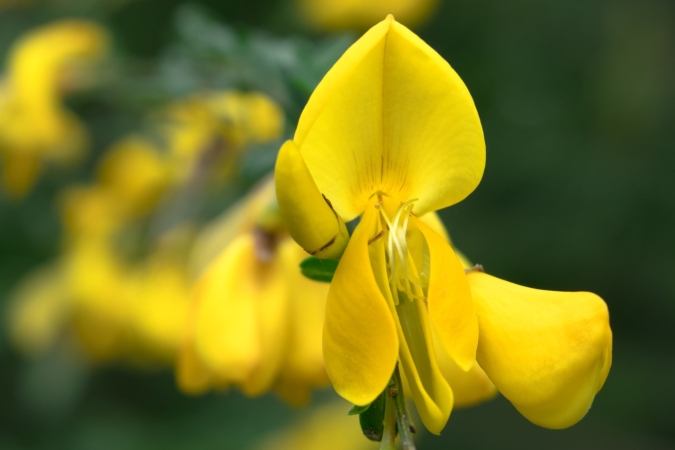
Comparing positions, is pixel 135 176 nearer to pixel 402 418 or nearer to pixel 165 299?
pixel 165 299

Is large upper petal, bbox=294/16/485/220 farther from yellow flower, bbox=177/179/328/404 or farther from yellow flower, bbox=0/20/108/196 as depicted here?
yellow flower, bbox=0/20/108/196

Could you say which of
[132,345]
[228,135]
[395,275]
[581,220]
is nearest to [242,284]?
[395,275]

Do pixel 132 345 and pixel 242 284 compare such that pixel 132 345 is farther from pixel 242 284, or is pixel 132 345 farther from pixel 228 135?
pixel 242 284

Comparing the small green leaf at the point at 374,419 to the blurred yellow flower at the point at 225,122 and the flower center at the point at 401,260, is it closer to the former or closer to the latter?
the flower center at the point at 401,260

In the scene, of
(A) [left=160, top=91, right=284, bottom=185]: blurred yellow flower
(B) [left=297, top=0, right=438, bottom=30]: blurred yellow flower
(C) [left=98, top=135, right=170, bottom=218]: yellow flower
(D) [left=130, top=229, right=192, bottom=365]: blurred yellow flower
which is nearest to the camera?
(A) [left=160, top=91, right=284, bottom=185]: blurred yellow flower

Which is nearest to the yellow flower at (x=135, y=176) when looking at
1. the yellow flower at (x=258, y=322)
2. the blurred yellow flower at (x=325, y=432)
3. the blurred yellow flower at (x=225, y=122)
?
the blurred yellow flower at (x=225, y=122)

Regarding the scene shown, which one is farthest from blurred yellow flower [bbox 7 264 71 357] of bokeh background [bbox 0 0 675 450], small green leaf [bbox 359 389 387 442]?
small green leaf [bbox 359 389 387 442]
